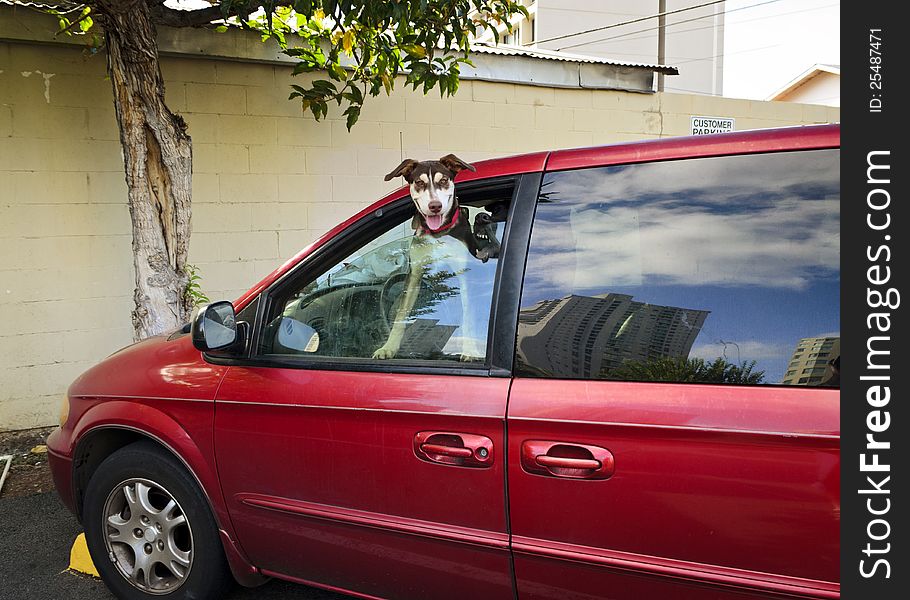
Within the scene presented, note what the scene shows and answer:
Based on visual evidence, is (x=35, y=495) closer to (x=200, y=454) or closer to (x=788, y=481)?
(x=200, y=454)

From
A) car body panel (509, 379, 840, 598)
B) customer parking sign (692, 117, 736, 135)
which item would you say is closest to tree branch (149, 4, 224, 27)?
car body panel (509, 379, 840, 598)

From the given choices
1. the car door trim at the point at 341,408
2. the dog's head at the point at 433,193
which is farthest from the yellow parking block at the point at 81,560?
the dog's head at the point at 433,193

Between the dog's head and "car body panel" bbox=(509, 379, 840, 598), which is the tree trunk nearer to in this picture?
the dog's head

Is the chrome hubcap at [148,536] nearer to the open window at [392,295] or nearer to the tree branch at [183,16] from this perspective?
the open window at [392,295]

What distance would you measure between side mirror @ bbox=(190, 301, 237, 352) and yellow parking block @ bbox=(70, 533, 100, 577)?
5.03 feet

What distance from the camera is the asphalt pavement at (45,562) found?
322 centimetres

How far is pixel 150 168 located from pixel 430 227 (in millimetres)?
2919

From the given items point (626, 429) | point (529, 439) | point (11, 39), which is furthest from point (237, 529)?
point (11, 39)

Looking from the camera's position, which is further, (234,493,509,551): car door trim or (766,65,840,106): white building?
(766,65,840,106): white building

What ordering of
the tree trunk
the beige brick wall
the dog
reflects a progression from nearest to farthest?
1. the dog
2. the tree trunk
3. the beige brick wall

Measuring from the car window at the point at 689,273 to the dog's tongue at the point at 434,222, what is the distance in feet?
1.19

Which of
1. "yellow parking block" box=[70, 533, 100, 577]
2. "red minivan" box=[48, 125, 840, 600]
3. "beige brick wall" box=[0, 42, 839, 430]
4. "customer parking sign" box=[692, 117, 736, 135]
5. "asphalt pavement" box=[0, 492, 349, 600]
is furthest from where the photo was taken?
"customer parking sign" box=[692, 117, 736, 135]

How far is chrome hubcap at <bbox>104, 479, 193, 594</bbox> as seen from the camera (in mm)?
2881

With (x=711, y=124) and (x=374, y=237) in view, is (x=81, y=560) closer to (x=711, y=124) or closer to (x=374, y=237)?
(x=374, y=237)
